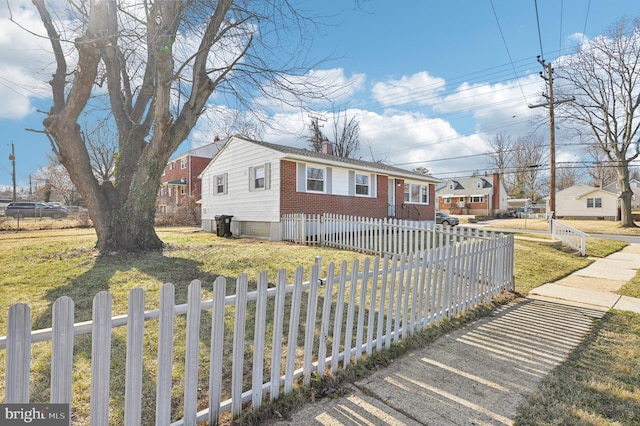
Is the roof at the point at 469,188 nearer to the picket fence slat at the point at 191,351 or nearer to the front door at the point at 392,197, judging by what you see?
the front door at the point at 392,197

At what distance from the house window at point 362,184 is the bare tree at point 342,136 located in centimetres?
1914

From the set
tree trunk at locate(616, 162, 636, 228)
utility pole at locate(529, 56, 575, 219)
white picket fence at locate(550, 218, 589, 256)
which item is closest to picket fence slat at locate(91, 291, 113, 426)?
white picket fence at locate(550, 218, 589, 256)

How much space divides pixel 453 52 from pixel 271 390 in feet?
49.4

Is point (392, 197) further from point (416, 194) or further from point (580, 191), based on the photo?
point (580, 191)

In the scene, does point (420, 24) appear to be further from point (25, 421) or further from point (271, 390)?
point (25, 421)

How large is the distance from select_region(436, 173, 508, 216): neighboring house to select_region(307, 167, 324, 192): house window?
36736 millimetres

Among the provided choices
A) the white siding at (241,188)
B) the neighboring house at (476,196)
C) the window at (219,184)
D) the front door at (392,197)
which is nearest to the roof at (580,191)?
the neighboring house at (476,196)

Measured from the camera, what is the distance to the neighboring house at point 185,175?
3080 cm

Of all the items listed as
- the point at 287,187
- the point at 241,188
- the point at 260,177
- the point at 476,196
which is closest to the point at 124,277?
the point at 287,187

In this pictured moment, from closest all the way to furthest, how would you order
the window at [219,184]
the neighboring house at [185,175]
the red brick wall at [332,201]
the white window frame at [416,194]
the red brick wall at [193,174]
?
the red brick wall at [332,201] → the window at [219,184] → the white window frame at [416,194] → the red brick wall at [193,174] → the neighboring house at [185,175]

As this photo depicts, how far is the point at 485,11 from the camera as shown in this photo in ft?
30.1

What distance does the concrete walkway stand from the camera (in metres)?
2.42

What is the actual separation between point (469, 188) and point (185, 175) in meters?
40.8

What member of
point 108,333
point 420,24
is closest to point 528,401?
point 108,333
